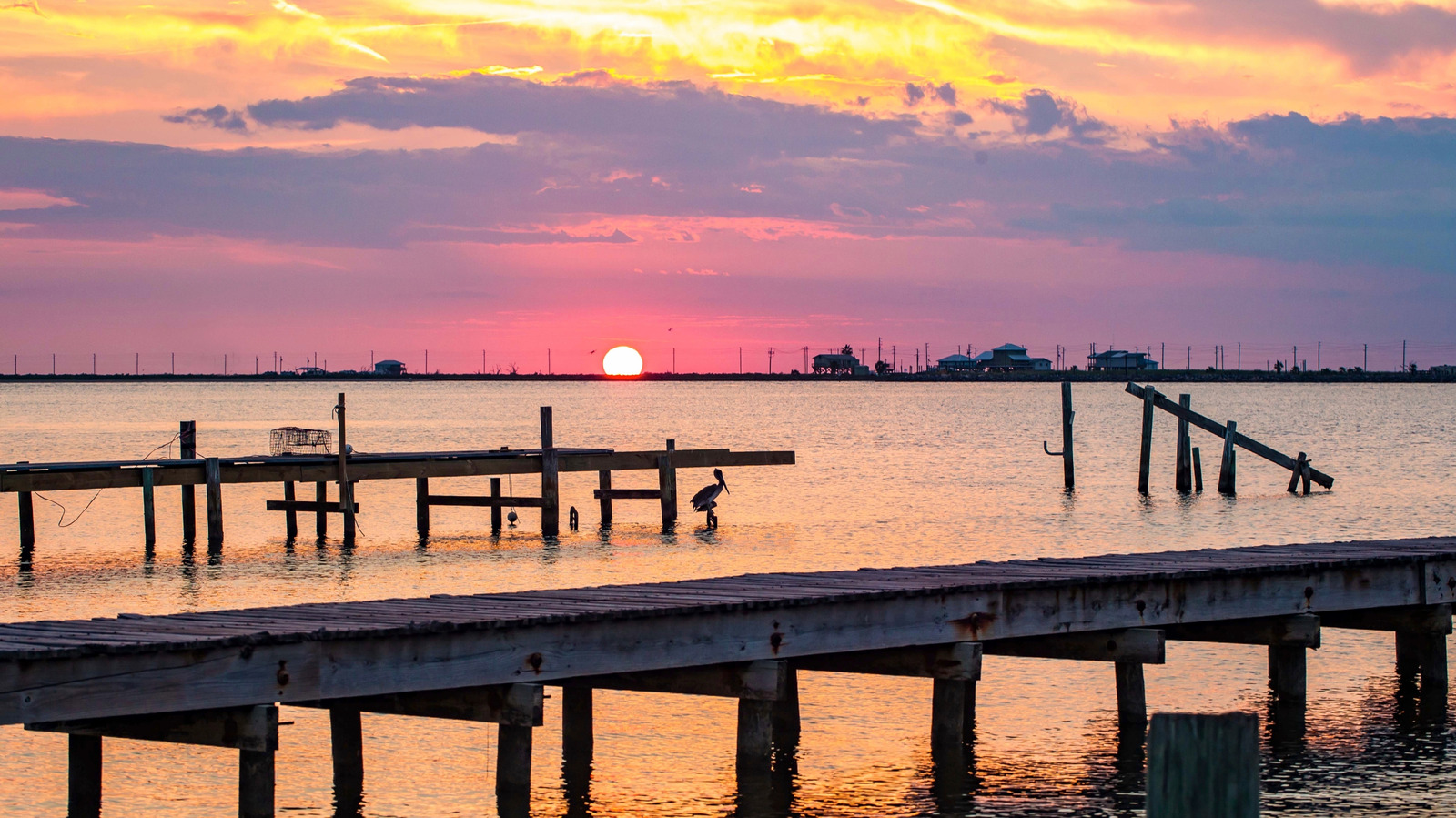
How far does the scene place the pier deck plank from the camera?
971 cm

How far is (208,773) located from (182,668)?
3869mm

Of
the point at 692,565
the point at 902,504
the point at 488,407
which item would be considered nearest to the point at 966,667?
the point at 692,565

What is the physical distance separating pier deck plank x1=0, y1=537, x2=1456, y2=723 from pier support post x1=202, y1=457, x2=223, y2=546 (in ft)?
58.8

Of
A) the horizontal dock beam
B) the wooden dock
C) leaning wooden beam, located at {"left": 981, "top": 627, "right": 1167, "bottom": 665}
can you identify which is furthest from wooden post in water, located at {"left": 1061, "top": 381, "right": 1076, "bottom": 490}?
leaning wooden beam, located at {"left": 981, "top": 627, "right": 1167, "bottom": 665}

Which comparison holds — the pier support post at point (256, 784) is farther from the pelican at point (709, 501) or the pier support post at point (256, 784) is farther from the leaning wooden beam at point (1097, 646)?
the pelican at point (709, 501)

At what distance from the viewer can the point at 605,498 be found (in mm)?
35719

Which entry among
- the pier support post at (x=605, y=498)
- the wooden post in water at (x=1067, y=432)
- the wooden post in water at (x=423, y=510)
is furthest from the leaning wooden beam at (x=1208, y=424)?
the wooden post in water at (x=423, y=510)

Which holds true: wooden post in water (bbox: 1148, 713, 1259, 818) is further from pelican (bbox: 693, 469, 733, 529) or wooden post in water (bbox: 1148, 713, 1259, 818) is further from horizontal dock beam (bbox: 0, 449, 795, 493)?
pelican (bbox: 693, 469, 733, 529)

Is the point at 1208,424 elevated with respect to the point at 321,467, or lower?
elevated

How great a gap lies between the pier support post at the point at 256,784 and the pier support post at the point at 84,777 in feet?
4.90

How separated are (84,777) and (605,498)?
2456 cm

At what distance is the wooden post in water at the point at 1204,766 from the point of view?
14.0 ft

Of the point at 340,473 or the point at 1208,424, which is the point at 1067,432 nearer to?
the point at 1208,424

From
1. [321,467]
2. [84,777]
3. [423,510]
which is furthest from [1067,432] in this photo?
[84,777]
